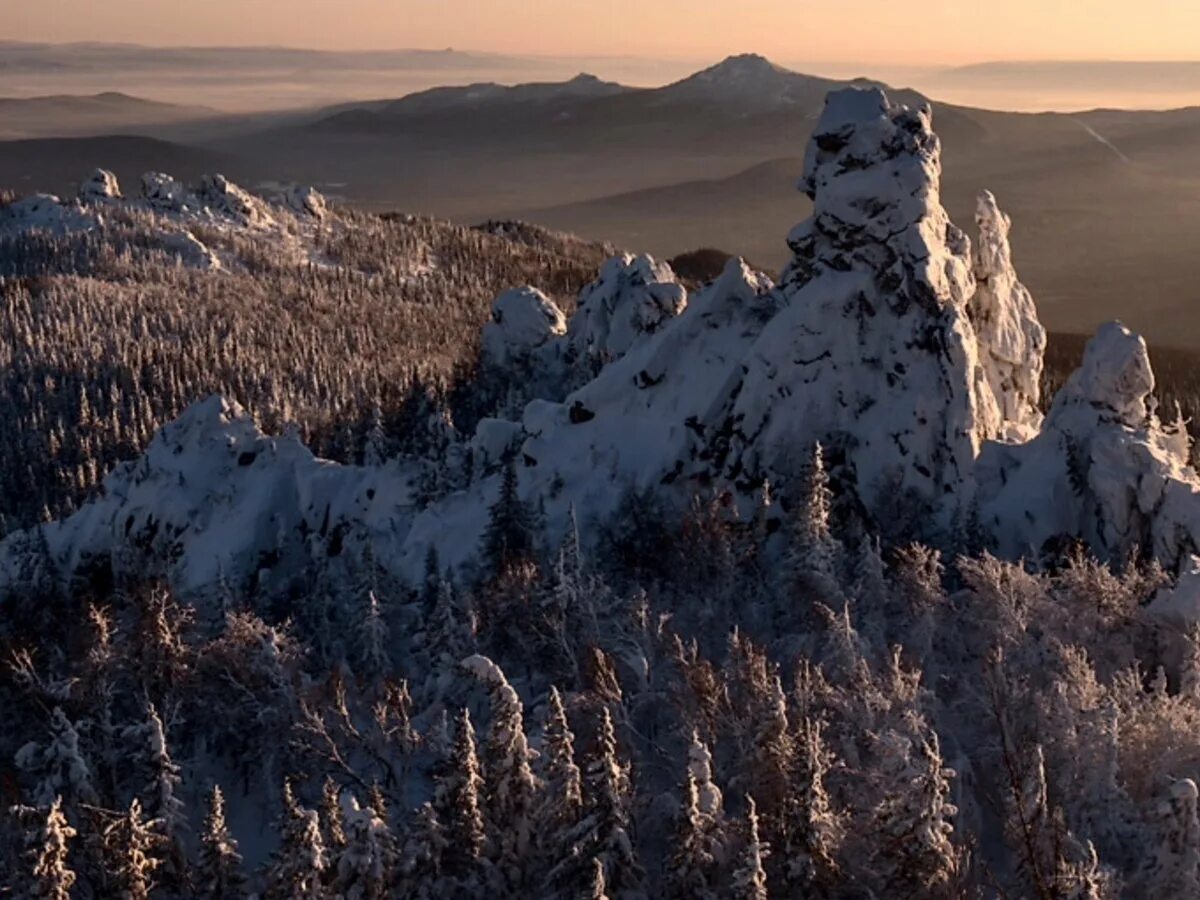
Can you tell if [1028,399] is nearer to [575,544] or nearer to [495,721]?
[575,544]

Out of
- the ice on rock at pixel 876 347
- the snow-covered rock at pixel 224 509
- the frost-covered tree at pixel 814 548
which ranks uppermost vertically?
the ice on rock at pixel 876 347

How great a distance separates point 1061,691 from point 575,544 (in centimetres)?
2404

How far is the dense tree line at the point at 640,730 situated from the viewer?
33812 millimetres

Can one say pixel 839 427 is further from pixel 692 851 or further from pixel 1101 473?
pixel 692 851

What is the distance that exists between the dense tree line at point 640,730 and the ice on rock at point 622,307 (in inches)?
2243

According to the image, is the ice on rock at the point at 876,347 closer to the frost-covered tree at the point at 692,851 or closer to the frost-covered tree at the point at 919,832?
the frost-covered tree at the point at 919,832

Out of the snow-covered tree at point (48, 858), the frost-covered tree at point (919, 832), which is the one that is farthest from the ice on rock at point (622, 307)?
the snow-covered tree at point (48, 858)

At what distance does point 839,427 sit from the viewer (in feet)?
208

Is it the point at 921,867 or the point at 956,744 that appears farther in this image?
the point at 956,744

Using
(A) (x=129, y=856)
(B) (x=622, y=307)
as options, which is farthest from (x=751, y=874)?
(B) (x=622, y=307)

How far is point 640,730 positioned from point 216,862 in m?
17.2

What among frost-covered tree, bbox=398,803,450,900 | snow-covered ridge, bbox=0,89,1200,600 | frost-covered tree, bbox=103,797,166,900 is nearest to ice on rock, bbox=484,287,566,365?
snow-covered ridge, bbox=0,89,1200,600

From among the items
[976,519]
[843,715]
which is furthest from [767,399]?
[843,715]

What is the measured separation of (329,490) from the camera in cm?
7194
